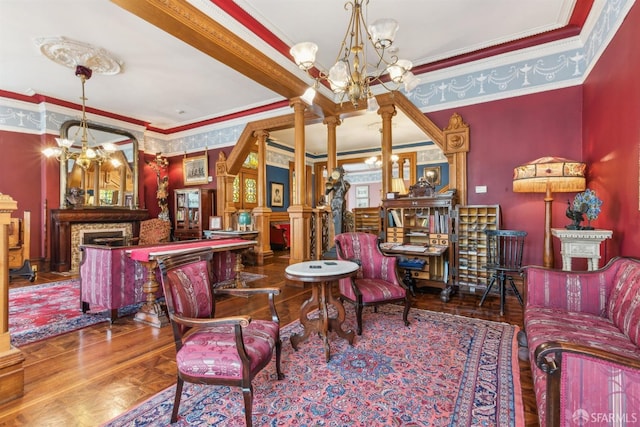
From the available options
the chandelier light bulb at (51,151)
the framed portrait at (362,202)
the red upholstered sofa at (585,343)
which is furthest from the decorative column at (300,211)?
the framed portrait at (362,202)

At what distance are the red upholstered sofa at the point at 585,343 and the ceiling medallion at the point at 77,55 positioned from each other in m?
5.66

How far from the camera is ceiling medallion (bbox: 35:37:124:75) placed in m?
3.95

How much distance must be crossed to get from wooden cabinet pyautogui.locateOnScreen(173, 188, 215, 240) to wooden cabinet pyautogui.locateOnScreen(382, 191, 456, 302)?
4.59m

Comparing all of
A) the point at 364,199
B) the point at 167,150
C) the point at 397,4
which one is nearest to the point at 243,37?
the point at 397,4

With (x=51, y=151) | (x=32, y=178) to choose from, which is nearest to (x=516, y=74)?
(x=51, y=151)

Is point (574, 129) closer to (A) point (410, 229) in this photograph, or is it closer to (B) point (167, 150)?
(A) point (410, 229)

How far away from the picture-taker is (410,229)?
4.74 m

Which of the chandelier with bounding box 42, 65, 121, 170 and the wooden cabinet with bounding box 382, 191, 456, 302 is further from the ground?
the chandelier with bounding box 42, 65, 121, 170

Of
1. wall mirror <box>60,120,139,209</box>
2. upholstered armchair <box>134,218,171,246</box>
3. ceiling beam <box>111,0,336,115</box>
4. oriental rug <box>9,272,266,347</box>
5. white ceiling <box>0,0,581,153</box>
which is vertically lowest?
oriental rug <box>9,272,266,347</box>

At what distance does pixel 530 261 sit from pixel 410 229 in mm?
1631

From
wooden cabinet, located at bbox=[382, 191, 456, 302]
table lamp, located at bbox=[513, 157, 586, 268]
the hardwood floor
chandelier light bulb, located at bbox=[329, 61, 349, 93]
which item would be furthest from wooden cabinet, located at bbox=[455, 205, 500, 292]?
chandelier light bulb, located at bbox=[329, 61, 349, 93]

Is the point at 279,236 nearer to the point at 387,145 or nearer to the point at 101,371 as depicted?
the point at 387,145

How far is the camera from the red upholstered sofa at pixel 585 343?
3.75 ft

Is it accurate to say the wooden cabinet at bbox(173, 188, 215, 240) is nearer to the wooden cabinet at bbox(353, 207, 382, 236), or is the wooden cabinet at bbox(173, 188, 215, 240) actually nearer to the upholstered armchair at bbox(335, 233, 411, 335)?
the wooden cabinet at bbox(353, 207, 382, 236)
